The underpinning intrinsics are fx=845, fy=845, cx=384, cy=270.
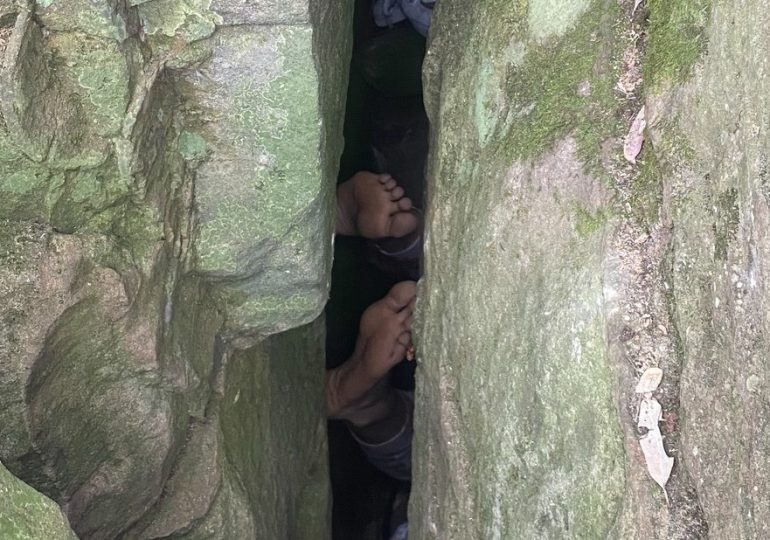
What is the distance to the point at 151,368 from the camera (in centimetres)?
118

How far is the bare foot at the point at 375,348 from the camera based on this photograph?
2164 mm

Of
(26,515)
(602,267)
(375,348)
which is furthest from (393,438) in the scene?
(26,515)

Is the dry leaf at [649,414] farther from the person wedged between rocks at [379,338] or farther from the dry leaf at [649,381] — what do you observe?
the person wedged between rocks at [379,338]

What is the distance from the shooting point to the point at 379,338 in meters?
2.19

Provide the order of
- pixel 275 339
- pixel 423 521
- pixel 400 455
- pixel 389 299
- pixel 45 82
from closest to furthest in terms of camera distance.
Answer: pixel 45 82, pixel 423 521, pixel 275 339, pixel 389 299, pixel 400 455

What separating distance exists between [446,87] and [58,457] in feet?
2.73

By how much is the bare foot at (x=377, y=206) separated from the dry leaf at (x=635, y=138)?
126 centimetres

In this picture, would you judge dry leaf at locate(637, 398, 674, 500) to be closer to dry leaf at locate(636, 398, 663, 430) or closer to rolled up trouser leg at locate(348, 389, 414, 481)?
dry leaf at locate(636, 398, 663, 430)

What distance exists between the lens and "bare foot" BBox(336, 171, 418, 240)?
2.25 m

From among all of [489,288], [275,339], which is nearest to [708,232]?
[489,288]

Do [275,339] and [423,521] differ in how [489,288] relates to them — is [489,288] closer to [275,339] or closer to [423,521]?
[423,521]

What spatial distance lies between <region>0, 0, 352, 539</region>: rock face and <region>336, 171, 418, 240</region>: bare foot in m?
0.74

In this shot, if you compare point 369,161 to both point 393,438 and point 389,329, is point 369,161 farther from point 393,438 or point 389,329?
point 393,438

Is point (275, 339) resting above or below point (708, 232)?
below
